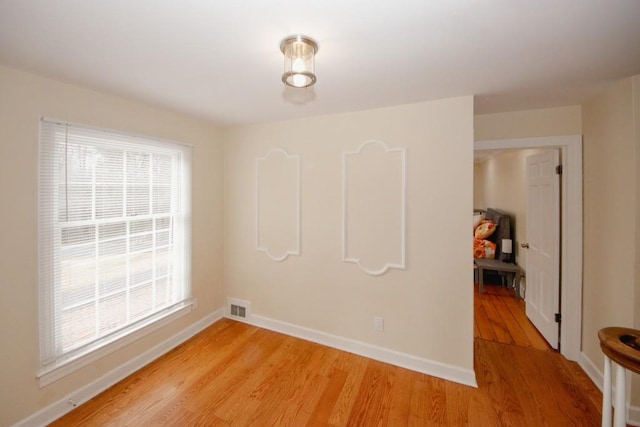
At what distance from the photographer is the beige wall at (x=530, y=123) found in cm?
236

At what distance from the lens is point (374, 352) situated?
2490 millimetres

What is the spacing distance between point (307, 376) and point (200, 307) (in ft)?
4.91

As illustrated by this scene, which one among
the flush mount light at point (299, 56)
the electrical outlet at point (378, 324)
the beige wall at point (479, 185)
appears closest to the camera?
the flush mount light at point (299, 56)

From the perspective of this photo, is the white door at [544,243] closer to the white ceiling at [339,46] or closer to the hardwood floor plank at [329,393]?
the hardwood floor plank at [329,393]

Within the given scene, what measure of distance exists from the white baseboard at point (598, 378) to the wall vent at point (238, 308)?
317 centimetres

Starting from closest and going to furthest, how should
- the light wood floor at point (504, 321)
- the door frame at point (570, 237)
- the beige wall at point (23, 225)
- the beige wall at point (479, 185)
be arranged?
Result: 1. the beige wall at point (23, 225)
2. the door frame at point (570, 237)
3. the light wood floor at point (504, 321)
4. the beige wall at point (479, 185)

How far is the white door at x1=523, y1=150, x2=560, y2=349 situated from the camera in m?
2.54

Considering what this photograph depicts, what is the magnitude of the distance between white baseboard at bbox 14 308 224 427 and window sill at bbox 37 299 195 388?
17 cm

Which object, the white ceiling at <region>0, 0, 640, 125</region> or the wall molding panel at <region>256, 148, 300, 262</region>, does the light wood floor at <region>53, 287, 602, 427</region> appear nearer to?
the wall molding panel at <region>256, 148, 300, 262</region>

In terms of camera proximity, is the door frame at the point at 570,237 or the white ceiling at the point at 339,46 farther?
the door frame at the point at 570,237

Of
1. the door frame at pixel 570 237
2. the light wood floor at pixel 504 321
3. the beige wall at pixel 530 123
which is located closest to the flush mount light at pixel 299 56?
the beige wall at pixel 530 123

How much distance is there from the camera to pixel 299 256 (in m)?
2.84

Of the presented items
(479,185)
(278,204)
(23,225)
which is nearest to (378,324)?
(278,204)

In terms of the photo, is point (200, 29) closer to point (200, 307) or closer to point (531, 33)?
point (531, 33)
